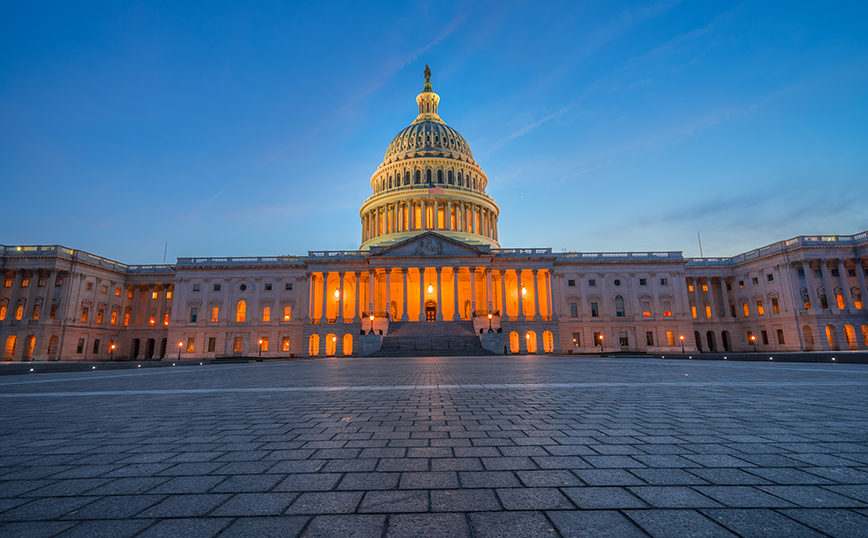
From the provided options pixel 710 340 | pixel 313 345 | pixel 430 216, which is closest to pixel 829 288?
pixel 710 340

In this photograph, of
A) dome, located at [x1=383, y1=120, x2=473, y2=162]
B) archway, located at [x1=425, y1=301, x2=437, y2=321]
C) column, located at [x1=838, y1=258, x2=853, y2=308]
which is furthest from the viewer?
dome, located at [x1=383, y1=120, x2=473, y2=162]

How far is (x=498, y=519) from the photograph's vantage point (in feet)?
8.24

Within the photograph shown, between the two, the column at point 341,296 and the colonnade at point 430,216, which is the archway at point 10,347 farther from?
the colonnade at point 430,216

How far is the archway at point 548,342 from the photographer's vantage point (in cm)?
5728

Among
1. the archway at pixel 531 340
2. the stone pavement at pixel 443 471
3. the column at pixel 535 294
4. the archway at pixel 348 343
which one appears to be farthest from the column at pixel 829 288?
the stone pavement at pixel 443 471

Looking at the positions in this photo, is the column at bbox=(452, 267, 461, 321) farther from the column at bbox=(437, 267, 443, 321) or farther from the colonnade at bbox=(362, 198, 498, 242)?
the colonnade at bbox=(362, 198, 498, 242)

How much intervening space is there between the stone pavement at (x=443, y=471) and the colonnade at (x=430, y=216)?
225 ft

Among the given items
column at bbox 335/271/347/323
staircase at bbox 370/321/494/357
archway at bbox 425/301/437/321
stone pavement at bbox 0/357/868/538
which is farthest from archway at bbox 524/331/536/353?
stone pavement at bbox 0/357/868/538

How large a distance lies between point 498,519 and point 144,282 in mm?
78885

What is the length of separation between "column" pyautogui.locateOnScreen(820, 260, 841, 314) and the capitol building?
212 mm

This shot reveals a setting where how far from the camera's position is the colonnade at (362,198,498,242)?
248 feet

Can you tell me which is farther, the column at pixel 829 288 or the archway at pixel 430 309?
the archway at pixel 430 309

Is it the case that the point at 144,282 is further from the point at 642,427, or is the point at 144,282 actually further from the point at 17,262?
the point at 642,427

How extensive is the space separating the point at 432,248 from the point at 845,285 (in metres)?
54.2
